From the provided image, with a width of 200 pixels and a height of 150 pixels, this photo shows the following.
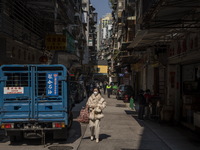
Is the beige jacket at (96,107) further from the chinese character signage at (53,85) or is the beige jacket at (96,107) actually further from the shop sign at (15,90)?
the shop sign at (15,90)

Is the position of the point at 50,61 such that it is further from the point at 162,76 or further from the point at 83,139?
the point at 83,139

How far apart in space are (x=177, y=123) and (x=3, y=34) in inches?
348

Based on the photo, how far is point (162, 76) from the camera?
19359 mm

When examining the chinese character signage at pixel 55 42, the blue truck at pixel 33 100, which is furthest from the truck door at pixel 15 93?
the chinese character signage at pixel 55 42

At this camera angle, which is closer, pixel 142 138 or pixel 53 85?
pixel 53 85

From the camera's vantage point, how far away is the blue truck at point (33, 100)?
9.09 meters

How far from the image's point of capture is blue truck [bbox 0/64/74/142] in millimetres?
9094

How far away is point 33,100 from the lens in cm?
924

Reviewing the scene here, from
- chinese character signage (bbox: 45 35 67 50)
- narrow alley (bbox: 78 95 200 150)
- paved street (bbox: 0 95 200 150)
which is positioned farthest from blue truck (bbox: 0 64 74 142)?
chinese character signage (bbox: 45 35 67 50)

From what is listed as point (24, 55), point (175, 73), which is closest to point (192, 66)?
point (175, 73)

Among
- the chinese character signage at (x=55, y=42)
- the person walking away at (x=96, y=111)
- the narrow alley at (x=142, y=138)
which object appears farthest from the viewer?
the chinese character signage at (x=55, y=42)

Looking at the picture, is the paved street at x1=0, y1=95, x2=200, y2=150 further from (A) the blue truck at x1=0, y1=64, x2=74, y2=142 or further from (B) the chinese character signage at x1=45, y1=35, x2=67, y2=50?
(B) the chinese character signage at x1=45, y1=35, x2=67, y2=50

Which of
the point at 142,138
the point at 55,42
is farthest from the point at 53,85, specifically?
the point at 55,42

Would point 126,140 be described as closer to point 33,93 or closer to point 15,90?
point 33,93
